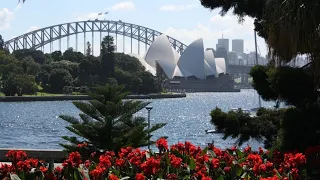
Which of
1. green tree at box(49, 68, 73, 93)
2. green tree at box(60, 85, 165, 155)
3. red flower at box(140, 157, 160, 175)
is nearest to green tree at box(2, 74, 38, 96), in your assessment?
green tree at box(49, 68, 73, 93)

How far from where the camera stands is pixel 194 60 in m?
127

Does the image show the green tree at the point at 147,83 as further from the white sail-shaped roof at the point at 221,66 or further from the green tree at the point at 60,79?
the white sail-shaped roof at the point at 221,66

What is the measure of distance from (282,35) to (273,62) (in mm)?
821

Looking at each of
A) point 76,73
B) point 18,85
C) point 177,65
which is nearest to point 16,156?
point 18,85

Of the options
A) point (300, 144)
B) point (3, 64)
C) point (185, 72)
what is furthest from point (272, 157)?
point (185, 72)

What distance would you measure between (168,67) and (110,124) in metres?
118

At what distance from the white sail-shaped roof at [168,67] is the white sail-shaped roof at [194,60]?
244 cm

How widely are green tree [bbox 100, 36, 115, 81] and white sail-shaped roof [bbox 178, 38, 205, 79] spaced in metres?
18.9

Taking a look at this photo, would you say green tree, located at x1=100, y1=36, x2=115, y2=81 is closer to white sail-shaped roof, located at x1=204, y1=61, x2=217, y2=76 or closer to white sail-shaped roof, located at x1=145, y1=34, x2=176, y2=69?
white sail-shaped roof, located at x1=145, y1=34, x2=176, y2=69

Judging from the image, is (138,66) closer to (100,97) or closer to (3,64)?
(3,64)

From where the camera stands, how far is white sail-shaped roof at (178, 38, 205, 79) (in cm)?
12062

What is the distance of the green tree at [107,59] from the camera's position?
10706 centimetres

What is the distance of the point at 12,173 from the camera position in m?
6.68

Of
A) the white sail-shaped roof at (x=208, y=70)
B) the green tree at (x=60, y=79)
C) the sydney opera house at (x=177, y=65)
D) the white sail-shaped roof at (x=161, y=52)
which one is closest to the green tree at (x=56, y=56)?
the sydney opera house at (x=177, y=65)
